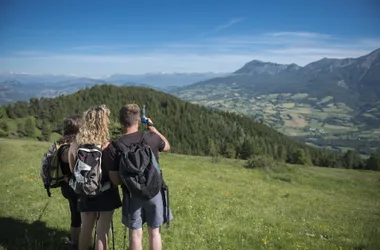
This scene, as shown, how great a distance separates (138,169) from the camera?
577cm

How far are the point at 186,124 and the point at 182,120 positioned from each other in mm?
4648

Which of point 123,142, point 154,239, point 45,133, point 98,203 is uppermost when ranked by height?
point 123,142

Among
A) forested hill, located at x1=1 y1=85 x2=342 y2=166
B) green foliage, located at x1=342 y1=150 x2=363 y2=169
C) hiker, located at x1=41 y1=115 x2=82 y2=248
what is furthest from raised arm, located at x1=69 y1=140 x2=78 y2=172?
green foliage, located at x1=342 y1=150 x2=363 y2=169

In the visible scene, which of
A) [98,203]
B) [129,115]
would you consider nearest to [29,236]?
[98,203]

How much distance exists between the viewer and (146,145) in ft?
19.6

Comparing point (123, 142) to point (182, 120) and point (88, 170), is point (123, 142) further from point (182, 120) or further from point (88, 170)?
point (182, 120)

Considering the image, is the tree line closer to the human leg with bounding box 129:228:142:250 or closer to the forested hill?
the forested hill

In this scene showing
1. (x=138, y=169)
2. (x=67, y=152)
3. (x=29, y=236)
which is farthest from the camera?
(x=29, y=236)

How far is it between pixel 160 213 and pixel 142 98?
536 ft

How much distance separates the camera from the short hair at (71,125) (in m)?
6.90

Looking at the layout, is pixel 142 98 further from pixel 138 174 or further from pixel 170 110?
pixel 138 174

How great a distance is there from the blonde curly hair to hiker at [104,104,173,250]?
0.29 metres

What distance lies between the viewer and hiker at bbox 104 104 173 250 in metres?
6.00

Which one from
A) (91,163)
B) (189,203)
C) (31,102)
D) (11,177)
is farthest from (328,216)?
(31,102)
